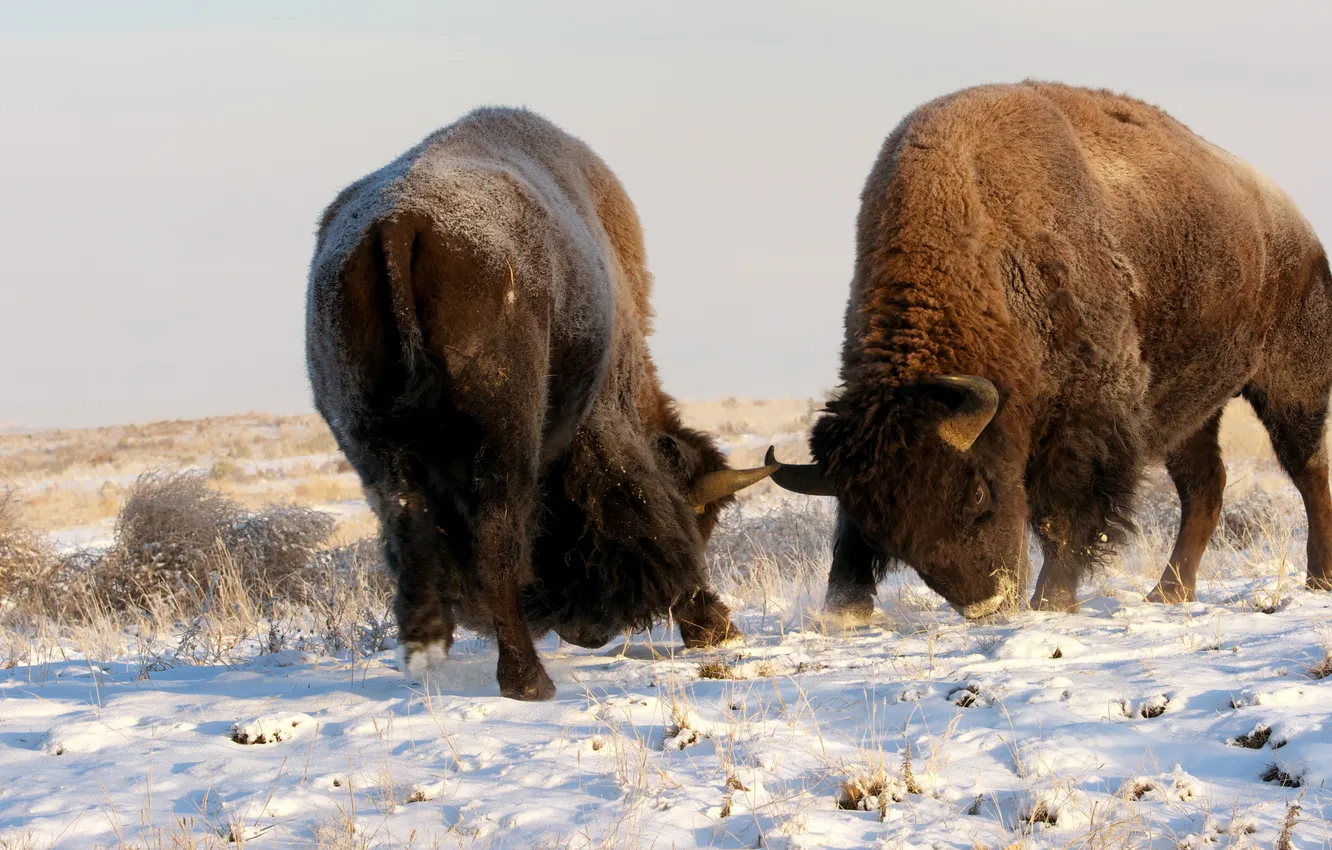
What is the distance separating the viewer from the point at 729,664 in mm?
4691

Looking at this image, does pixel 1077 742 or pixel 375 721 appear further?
pixel 375 721

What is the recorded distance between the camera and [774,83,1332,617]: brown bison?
17.8 feet

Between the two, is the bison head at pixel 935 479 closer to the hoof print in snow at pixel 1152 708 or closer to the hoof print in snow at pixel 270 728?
the hoof print in snow at pixel 1152 708

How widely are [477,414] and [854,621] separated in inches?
103

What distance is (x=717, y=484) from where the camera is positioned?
5.78 meters

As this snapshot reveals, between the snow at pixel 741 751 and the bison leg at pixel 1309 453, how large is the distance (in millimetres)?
2782

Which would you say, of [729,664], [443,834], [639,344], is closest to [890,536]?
[729,664]

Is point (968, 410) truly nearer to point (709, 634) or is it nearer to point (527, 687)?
point (709, 634)

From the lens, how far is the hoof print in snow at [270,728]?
3.66 m

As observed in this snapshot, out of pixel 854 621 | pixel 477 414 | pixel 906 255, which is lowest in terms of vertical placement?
pixel 854 621

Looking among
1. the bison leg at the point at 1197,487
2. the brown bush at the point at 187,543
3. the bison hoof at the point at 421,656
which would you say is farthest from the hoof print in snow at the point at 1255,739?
the brown bush at the point at 187,543

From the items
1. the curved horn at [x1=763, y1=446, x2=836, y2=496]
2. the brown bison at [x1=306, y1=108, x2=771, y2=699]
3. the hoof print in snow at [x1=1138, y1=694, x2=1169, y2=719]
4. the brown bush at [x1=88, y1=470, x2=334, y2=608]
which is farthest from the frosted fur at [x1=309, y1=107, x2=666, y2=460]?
the brown bush at [x1=88, y1=470, x2=334, y2=608]

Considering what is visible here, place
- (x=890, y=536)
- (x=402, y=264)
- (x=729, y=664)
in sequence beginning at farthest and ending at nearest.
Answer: (x=890, y=536), (x=729, y=664), (x=402, y=264)

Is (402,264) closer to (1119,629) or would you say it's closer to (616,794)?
(616,794)
